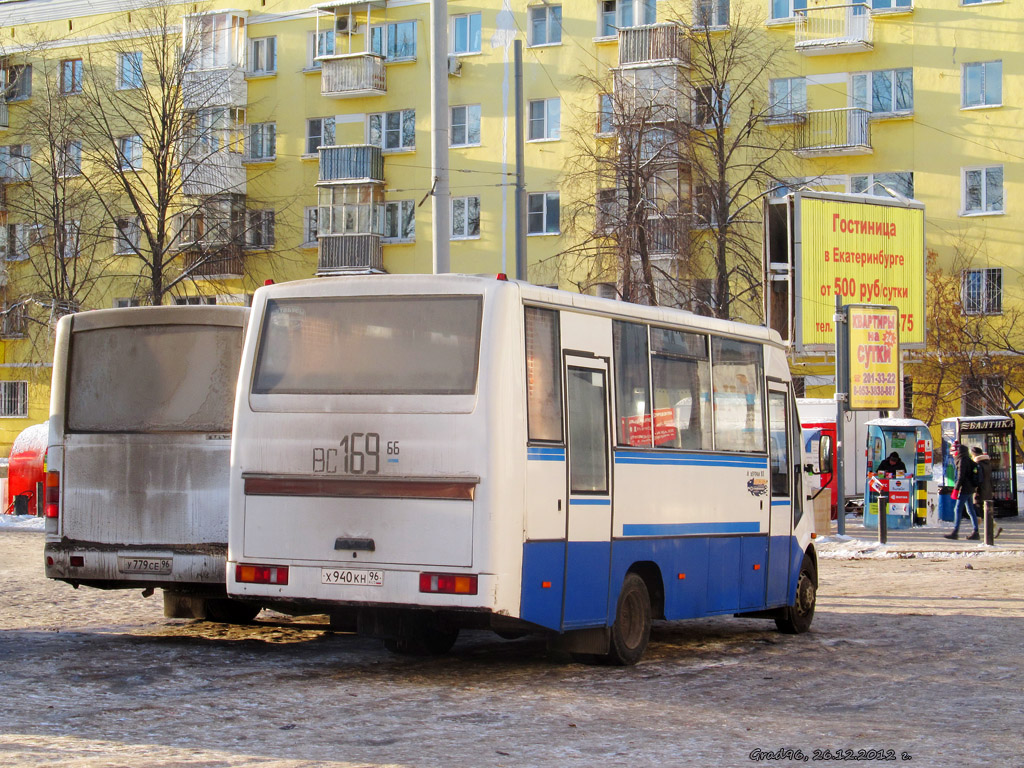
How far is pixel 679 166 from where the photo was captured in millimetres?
40312

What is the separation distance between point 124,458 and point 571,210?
3555 centimetres

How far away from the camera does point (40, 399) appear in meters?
56.6

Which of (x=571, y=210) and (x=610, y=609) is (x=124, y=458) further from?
(x=571, y=210)

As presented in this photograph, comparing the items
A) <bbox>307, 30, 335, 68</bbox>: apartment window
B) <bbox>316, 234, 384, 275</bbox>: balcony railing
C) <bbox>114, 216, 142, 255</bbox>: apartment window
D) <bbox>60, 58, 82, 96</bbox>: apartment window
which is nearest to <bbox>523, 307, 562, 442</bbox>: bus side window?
<bbox>316, 234, 384, 275</bbox>: balcony railing

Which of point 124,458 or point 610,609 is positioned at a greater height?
point 124,458

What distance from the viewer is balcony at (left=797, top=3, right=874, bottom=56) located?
45.7 m

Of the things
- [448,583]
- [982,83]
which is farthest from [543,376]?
[982,83]

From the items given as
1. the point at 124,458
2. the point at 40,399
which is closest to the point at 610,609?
the point at 124,458

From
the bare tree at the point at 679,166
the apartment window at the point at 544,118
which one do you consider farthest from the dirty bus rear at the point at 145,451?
the apartment window at the point at 544,118

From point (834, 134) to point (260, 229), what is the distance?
19670 mm

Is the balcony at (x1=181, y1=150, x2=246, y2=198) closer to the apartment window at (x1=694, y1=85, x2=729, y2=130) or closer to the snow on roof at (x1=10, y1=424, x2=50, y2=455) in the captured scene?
the apartment window at (x1=694, y1=85, x2=729, y2=130)

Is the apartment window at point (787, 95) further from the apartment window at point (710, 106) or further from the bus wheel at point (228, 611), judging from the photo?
the bus wheel at point (228, 611)

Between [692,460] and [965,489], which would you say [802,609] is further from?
[965,489]

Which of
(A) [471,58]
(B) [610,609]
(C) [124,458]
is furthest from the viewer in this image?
(A) [471,58]
